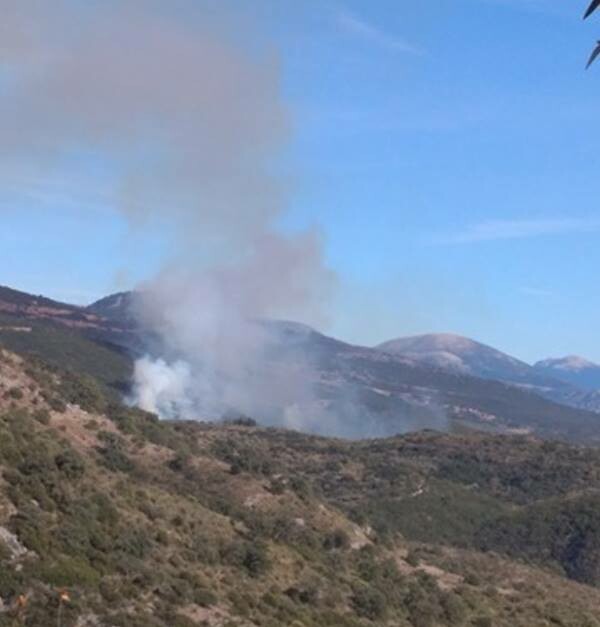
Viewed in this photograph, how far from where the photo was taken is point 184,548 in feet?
135

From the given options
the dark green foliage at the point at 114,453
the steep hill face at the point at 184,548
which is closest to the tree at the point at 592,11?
the steep hill face at the point at 184,548

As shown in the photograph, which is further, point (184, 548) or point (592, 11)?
point (184, 548)

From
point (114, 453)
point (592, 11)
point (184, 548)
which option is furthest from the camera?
point (114, 453)

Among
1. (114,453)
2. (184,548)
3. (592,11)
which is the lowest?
(184,548)

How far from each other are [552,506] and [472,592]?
53839mm

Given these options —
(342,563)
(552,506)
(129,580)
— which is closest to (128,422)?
(342,563)

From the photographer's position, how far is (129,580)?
3444 centimetres

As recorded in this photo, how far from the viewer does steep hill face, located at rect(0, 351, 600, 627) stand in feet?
110

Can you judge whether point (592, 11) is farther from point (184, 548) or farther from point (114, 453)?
point (114, 453)

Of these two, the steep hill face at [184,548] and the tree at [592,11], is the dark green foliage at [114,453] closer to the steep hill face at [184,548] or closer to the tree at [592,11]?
the steep hill face at [184,548]

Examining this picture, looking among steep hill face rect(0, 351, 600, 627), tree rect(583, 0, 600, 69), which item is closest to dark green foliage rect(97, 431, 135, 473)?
steep hill face rect(0, 351, 600, 627)

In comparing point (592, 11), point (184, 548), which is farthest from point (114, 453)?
point (592, 11)

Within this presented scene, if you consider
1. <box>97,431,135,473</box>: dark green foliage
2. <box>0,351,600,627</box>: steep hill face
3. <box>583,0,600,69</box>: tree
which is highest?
<box>583,0,600,69</box>: tree

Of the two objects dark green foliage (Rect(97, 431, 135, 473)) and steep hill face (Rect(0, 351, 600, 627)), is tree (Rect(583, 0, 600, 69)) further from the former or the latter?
dark green foliage (Rect(97, 431, 135, 473))
